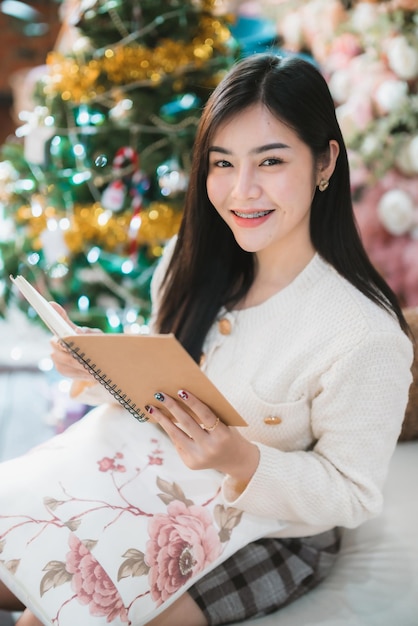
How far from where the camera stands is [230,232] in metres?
1.26

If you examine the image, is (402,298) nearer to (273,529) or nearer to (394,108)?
(394,108)

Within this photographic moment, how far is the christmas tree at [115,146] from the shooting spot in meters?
2.02

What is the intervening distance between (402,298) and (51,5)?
3.21 meters

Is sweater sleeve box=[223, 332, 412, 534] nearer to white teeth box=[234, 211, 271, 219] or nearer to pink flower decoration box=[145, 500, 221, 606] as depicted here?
pink flower decoration box=[145, 500, 221, 606]

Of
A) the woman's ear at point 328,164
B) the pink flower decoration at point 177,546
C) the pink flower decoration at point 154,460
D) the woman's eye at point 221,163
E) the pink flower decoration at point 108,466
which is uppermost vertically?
the woman's eye at point 221,163

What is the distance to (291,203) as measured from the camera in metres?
1.05

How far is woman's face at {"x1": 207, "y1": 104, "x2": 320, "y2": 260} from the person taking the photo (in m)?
1.02

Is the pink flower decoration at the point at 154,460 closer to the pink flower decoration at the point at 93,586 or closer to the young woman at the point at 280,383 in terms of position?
the young woman at the point at 280,383

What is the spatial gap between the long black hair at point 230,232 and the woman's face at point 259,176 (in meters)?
0.02

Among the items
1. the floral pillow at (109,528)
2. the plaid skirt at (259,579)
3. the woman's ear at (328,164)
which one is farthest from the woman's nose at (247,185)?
the plaid skirt at (259,579)

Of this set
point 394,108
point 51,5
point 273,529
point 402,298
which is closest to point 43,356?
point 402,298

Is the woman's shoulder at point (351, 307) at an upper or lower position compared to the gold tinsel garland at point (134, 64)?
lower

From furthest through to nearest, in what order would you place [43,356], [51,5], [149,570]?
[51,5] → [43,356] → [149,570]

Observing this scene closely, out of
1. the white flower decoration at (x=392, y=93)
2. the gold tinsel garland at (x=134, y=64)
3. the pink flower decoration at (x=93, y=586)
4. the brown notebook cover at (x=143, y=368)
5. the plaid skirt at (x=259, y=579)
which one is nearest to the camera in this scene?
the brown notebook cover at (x=143, y=368)
